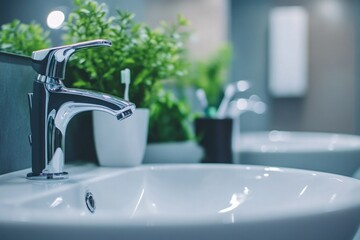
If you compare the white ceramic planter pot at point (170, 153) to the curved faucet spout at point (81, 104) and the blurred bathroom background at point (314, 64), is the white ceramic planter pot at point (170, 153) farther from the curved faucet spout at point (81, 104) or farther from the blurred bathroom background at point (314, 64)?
the blurred bathroom background at point (314, 64)

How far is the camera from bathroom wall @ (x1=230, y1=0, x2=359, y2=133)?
240 centimetres

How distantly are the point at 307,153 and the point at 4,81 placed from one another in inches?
29.3

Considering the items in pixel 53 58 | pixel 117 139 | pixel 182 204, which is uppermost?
pixel 53 58

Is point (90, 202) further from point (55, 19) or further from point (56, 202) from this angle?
point (55, 19)

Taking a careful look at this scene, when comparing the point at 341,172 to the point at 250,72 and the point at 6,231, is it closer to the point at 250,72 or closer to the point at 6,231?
the point at 6,231

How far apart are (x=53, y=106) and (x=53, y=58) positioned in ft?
0.23

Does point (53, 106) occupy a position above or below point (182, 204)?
above

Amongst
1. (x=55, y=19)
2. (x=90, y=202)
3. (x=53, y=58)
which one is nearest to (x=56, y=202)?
(x=90, y=202)

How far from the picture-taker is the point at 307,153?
113 centimetres

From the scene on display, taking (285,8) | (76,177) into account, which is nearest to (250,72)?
(285,8)

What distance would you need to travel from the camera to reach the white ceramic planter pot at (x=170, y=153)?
985 millimetres

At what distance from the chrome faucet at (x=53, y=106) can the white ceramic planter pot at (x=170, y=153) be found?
0.35m

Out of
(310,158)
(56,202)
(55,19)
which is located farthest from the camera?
(310,158)

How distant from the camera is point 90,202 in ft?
2.06
